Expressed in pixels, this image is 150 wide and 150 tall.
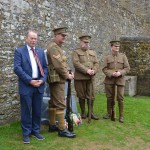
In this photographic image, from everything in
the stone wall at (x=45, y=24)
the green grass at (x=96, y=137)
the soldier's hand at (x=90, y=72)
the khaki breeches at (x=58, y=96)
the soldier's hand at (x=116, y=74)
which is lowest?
the green grass at (x=96, y=137)

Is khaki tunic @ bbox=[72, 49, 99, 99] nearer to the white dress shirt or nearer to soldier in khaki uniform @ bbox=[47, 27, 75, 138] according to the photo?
soldier in khaki uniform @ bbox=[47, 27, 75, 138]

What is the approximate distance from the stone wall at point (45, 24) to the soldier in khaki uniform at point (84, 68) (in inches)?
40.6

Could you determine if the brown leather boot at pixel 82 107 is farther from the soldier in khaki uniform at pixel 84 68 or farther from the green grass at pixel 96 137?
the green grass at pixel 96 137

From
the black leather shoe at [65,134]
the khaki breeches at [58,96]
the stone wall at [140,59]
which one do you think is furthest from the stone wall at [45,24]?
the black leather shoe at [65,134]

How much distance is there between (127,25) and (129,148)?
27.3 feet

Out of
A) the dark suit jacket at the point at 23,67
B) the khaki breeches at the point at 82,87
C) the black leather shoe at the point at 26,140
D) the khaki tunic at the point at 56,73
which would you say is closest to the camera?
the dark suit jacket at the point at 23,67

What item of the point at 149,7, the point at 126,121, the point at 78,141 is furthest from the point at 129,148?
the point at 149,7

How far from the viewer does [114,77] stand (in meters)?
6.77

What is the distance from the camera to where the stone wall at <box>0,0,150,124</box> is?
5953 mm

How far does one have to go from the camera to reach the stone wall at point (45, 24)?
5953mm

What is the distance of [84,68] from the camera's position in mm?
6398

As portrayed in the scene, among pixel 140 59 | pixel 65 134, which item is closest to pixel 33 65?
pixel 65 134

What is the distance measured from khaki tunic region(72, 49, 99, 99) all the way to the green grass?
0.69 m

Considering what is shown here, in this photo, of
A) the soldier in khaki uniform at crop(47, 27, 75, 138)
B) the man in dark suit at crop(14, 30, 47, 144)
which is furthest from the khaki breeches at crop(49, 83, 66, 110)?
the man in dark suit at crop(14, 30, 47, 144)
